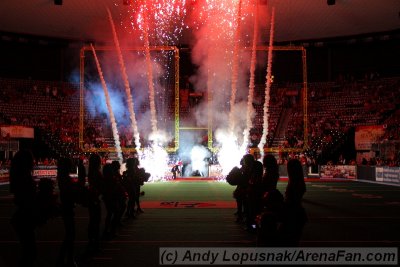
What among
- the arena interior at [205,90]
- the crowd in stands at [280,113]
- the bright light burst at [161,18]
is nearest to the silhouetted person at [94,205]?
the arena interior at [205,90]

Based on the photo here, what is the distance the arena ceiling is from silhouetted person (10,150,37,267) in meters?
26.1

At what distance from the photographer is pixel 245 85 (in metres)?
39.2

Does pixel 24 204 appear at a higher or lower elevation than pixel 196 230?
higher

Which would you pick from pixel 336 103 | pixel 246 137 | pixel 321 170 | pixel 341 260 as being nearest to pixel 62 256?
pixel 341 260

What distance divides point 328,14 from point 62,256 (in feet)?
103

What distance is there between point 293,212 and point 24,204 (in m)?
3.27

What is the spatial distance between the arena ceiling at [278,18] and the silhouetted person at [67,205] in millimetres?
24893

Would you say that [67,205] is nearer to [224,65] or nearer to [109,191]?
[109,191]

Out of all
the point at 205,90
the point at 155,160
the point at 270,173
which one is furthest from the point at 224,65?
the point at 270,173

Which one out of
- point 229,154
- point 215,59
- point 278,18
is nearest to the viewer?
point 229,154

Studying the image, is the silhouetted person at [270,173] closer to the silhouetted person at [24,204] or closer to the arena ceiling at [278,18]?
the silhouetted person at [24,204]

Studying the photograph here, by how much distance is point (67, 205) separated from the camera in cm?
767

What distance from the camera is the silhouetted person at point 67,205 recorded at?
24.8 ft

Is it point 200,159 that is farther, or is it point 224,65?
point 200,159
